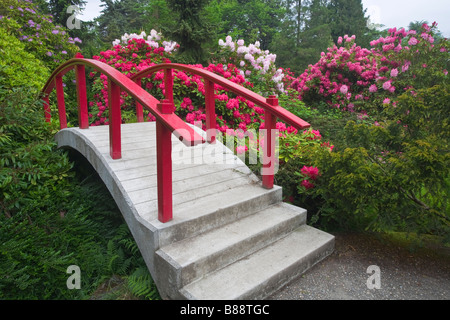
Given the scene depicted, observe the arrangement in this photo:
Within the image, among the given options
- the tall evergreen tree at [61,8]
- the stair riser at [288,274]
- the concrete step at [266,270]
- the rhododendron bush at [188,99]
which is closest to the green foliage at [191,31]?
the rhododendron bush at [188,99]

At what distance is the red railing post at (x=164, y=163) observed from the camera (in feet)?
7.59

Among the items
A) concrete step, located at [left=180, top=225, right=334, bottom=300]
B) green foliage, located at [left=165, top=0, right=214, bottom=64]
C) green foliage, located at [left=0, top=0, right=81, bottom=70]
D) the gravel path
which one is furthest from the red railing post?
green foliage, located at [left=0, top=0, right=81, bottom=70]

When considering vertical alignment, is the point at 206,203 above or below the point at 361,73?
below

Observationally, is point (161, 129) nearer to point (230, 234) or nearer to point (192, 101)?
point (230, 234)

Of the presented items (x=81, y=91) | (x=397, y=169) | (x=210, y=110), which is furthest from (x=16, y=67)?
(x=397, y=169)

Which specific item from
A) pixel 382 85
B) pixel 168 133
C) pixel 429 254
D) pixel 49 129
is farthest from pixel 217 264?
pixel 382 85

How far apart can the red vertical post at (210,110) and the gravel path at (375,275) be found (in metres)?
1.97

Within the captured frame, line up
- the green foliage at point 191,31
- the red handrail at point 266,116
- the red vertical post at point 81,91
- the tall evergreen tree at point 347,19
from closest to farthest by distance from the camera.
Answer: the red handrail at point 266,116 < the red vertical post at point 81,91 < the green foliage at point 191,31 < the tall evergreen tree at point 347,19

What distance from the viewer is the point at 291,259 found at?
101 inches

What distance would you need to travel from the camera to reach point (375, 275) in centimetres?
256

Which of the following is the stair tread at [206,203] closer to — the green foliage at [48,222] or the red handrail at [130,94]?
the green foliage at [48,222]

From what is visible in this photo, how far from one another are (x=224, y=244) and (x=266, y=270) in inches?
15.1

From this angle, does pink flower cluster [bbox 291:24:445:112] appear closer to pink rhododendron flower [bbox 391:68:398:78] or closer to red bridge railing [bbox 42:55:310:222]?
pink rhododendron flower [bbox 391:68:398:78]

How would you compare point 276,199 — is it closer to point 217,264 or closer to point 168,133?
point 217,264
